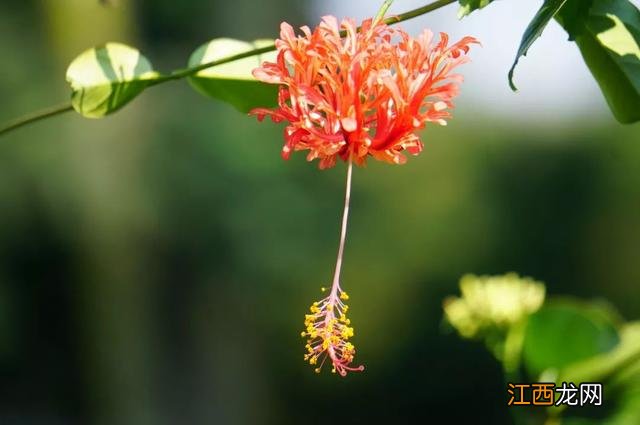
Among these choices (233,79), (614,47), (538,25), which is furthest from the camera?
(233,79)

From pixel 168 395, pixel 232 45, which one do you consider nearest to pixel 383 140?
pixel 232 45

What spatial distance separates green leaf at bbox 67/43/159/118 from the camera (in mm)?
770

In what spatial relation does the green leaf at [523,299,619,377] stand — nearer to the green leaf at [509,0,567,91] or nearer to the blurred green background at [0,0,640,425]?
the green leaf at [509,0,567,91]

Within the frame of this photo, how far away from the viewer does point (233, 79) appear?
830mm

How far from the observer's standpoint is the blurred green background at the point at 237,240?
5.49 metres

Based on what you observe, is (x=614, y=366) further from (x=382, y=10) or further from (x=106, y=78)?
(x=106, y=78)

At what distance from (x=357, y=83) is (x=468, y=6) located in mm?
97

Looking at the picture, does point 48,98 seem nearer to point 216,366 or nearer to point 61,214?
point 61,214

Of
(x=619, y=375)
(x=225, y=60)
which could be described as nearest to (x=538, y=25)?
(x=225, y=60)

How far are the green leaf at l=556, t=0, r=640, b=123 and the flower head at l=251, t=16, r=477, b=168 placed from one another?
110mm

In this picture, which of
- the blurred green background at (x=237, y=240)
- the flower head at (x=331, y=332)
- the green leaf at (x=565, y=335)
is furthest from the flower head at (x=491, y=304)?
the blurred green background at (x=237, y=240)

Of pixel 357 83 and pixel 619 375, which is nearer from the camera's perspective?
pixel 357 83

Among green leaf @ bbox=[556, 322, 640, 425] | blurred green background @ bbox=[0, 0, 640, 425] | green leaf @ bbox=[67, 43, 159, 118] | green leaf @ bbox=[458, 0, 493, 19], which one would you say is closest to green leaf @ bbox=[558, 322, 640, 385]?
green leaf @ bbox=[556, 322, 640, 425]

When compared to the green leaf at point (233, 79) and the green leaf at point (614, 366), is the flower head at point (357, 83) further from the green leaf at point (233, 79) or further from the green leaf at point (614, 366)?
the green leaf at point (614, 366)
